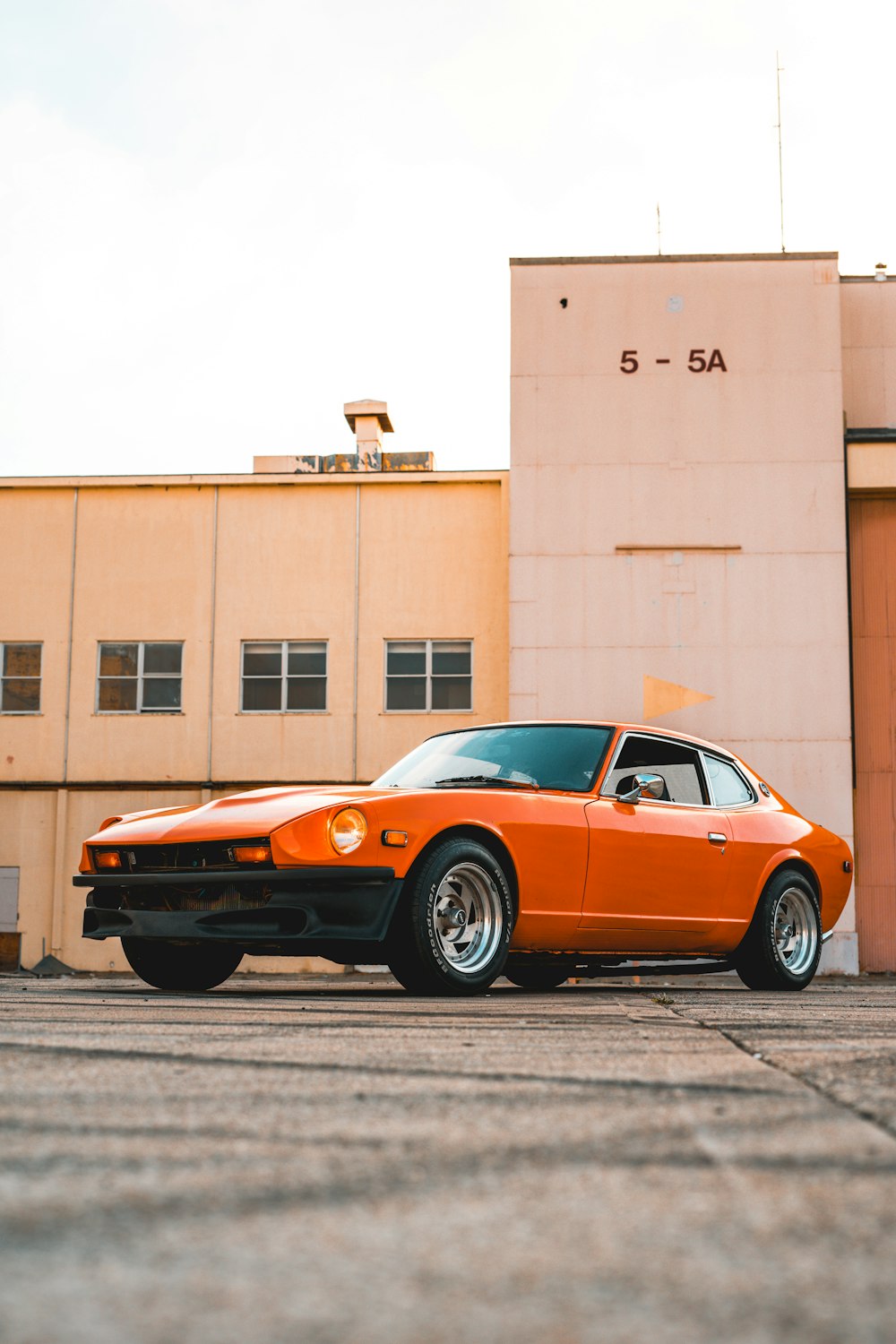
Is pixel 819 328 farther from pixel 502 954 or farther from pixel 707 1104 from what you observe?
pixel 707 1104

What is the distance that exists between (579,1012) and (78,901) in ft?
54.6

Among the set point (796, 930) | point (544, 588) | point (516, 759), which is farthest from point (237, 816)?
point (544, 588)

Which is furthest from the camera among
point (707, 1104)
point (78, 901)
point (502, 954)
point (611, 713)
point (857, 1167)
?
point (78, 901)

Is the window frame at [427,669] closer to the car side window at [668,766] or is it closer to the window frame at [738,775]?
the window frame at [738,775]

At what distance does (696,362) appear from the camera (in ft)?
66.0

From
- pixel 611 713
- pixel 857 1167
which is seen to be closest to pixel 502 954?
pixel 857 1167

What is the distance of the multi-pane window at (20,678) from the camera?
2234cm

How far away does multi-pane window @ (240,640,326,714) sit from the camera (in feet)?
71.7

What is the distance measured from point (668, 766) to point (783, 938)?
1.34 m

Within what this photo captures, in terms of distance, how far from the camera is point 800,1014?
5711mm

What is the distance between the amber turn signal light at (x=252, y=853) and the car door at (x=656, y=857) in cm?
172

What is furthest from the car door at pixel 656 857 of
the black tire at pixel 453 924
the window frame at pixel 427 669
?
A: the window frame at pixel 427 669

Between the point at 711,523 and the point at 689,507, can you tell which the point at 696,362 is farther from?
the point at 711,523

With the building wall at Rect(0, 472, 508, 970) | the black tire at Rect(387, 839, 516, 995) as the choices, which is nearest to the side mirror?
the black tire at Rect(387, 839, 516, 995)
